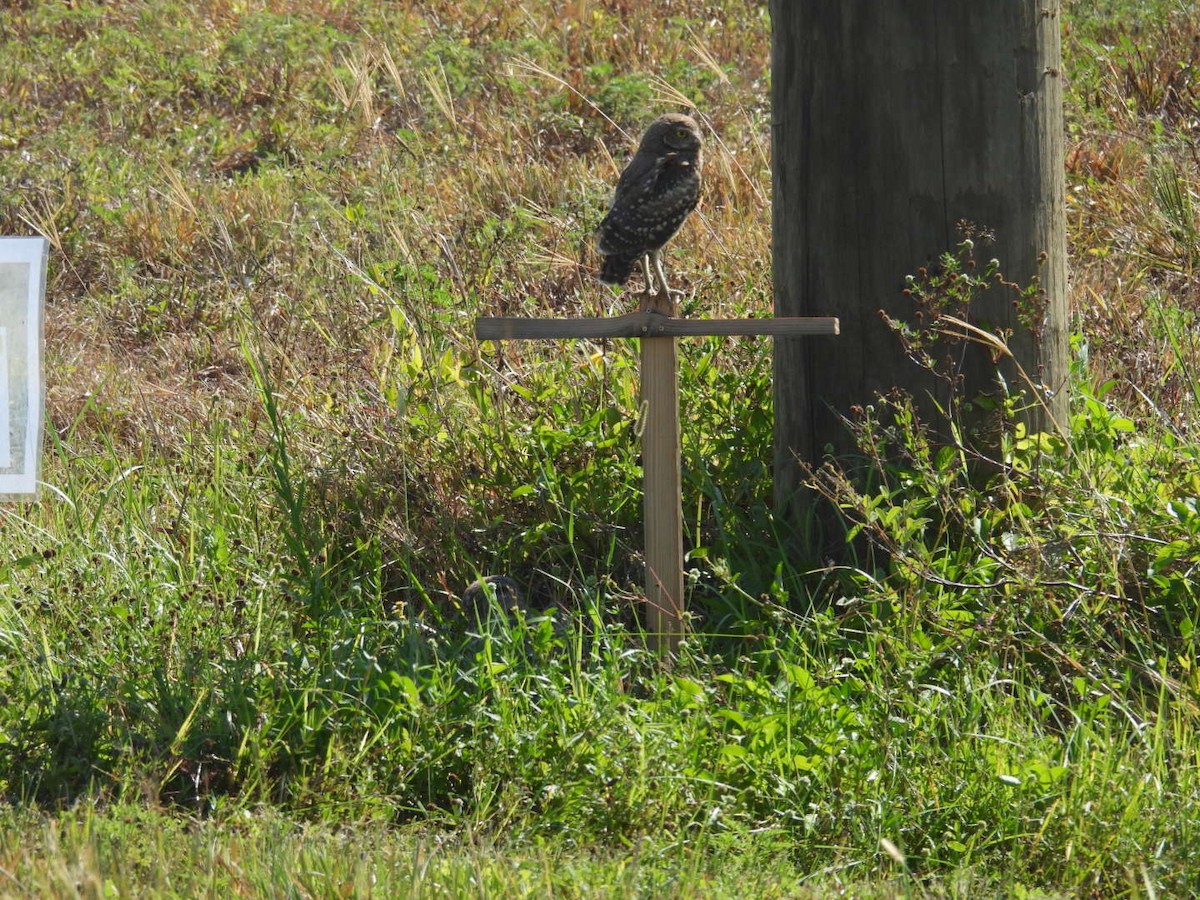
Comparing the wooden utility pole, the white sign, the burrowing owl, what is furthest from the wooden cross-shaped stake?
the white sign

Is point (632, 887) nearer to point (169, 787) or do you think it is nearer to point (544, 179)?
point (169, 787)

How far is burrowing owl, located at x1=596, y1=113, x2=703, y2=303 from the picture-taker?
3.79m

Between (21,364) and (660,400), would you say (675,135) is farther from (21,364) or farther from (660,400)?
(21,364)

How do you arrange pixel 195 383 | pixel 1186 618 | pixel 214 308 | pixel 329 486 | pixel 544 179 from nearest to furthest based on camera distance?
1. pixel 1186 618
2. pixel 329 486
3. pixel 195 383
4. pixel 214 308
5. pixel 544 179

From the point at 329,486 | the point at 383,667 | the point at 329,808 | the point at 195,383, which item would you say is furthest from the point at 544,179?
the point at 329,808

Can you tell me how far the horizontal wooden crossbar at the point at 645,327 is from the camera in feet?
11.5

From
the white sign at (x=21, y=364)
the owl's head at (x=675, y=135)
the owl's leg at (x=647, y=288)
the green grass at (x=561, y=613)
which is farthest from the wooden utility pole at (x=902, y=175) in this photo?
the white sign at (x=21, y=364)

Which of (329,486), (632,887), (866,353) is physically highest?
(866,353)

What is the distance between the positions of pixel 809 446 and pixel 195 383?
339 cm

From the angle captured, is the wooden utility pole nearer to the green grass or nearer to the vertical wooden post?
the green grass

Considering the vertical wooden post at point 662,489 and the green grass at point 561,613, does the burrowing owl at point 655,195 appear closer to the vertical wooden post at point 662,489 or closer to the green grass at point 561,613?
the vertical wooden post at point 662,489

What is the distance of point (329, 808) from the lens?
3.16 m

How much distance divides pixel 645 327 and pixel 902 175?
89 cm

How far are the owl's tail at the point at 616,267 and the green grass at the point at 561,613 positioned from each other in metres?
0.54
